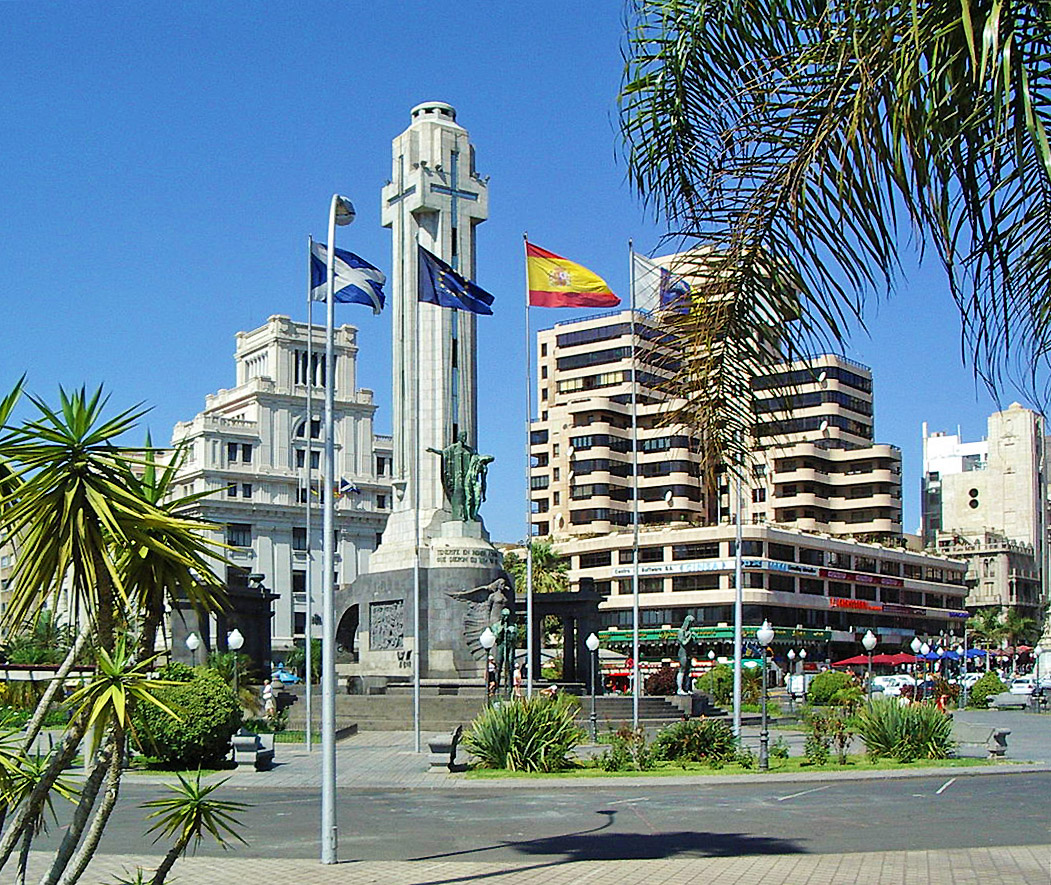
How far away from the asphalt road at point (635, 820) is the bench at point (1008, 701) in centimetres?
4020

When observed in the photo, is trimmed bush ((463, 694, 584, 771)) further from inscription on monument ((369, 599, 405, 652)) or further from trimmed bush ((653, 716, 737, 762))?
inscription on monument ((369, 599, 405, 652))

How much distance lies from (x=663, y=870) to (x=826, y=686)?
43.4 metres

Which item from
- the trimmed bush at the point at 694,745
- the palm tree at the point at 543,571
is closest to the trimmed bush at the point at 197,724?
the trimmed bush at the point at 694,745

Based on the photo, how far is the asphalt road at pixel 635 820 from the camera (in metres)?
17.0

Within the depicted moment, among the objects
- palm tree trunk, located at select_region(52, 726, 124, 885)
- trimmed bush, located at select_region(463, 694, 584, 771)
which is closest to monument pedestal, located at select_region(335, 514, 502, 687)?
trimmed bush, located at select_region(463, 694, 584, 771)

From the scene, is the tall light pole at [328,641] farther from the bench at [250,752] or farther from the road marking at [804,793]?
the bench at [250,752]

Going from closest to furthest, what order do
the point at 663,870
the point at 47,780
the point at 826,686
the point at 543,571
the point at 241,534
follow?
the point at 47,780
the point at 663,870
the point at 826,686
the point at 543,571
the point at 241,534

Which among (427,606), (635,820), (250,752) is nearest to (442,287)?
(250,752)

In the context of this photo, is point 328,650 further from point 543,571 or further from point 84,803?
point 543,571

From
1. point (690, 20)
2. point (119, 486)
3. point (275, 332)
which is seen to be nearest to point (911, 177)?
point (690, 20)

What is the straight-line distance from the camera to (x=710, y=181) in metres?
7.68

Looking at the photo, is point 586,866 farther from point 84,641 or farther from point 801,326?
point 801,326

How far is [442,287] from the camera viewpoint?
3325cm

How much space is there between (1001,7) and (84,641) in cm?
768
